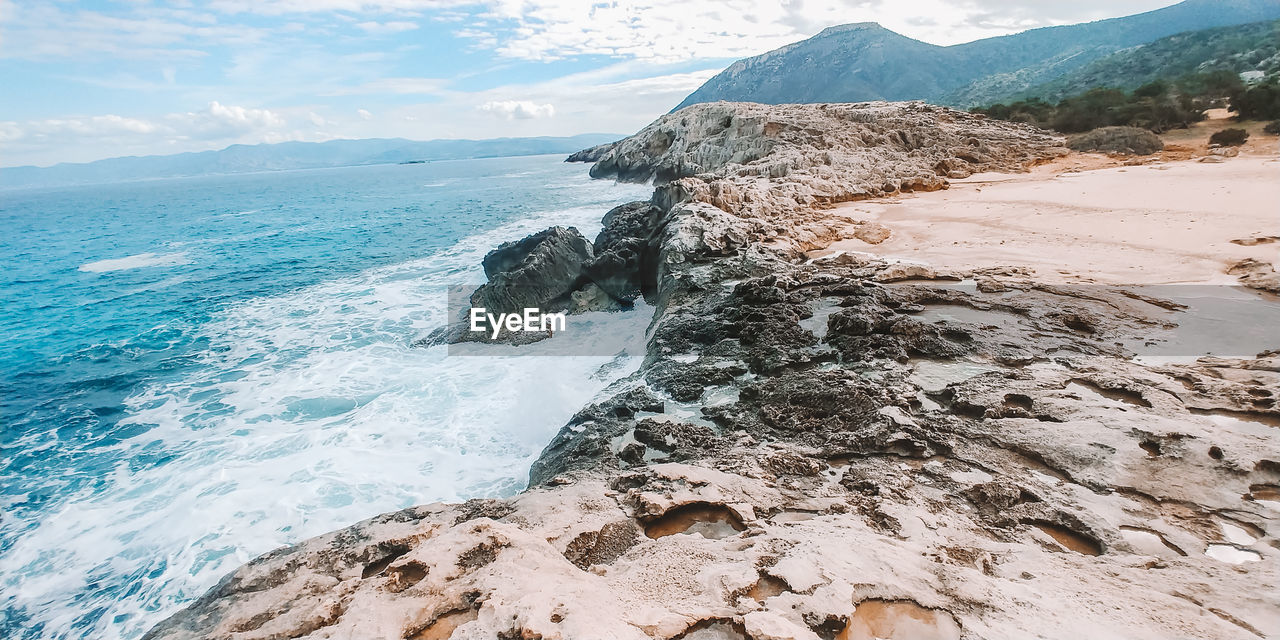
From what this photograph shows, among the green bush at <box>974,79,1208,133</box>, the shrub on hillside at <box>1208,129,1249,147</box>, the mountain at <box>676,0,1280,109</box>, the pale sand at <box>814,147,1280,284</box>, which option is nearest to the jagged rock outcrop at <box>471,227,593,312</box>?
the pale sand at <box>814,147,1280,284</box>

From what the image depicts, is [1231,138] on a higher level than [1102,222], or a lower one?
higher

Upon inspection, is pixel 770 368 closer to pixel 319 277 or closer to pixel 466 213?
pixel 319 277

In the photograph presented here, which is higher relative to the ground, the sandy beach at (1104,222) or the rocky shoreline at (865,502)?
the sandy beach at (1104,222)

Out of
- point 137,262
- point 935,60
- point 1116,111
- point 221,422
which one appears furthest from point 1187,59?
point 935,60

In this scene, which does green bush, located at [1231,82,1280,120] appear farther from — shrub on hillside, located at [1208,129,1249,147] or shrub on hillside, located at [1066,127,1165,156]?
shrub on hillside, located at [1208,129,1249,147]

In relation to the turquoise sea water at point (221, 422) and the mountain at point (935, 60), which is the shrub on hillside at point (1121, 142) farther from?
the mountain at point (935, 60)

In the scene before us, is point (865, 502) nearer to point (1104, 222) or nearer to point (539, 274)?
point (539, 274)

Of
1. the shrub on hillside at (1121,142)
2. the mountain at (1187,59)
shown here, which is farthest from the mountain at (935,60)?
the shrub on hillside at (1121,142)
